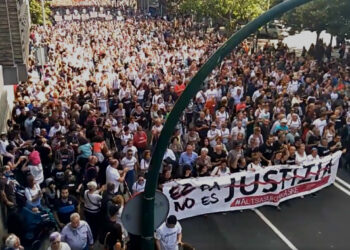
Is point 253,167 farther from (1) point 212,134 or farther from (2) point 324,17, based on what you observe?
(2) point 324,17

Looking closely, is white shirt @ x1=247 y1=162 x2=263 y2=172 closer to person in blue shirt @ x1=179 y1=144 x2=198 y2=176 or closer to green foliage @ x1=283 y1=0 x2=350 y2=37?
person in blue shirt @ x1=179 y1=144 x2=198 y2=176

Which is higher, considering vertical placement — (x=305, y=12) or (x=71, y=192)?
(x=305, y=12)

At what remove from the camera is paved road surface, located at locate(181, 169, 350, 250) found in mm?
9648

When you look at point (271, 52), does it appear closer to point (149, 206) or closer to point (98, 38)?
point (98, 38)

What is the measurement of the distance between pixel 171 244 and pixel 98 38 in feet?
82.5

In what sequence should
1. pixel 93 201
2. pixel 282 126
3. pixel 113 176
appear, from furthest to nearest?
pixel 282 126
pixel 113 176
pixel 93 201

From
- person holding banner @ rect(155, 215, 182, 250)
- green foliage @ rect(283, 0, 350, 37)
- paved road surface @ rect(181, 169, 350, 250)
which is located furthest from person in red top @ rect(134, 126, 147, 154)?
green foliage @ rect(283, 0, 350, 37)

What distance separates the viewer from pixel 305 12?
100.0 feet

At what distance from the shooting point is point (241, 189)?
1076cm

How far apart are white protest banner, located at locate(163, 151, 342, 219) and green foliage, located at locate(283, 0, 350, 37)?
53.8 ft


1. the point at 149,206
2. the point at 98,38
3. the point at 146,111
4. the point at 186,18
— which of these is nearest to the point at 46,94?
the point at 146,111

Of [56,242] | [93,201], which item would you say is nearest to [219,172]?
[93,201]

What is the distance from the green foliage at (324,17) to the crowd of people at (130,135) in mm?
6669

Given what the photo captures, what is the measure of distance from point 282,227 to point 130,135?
4.12 metres
